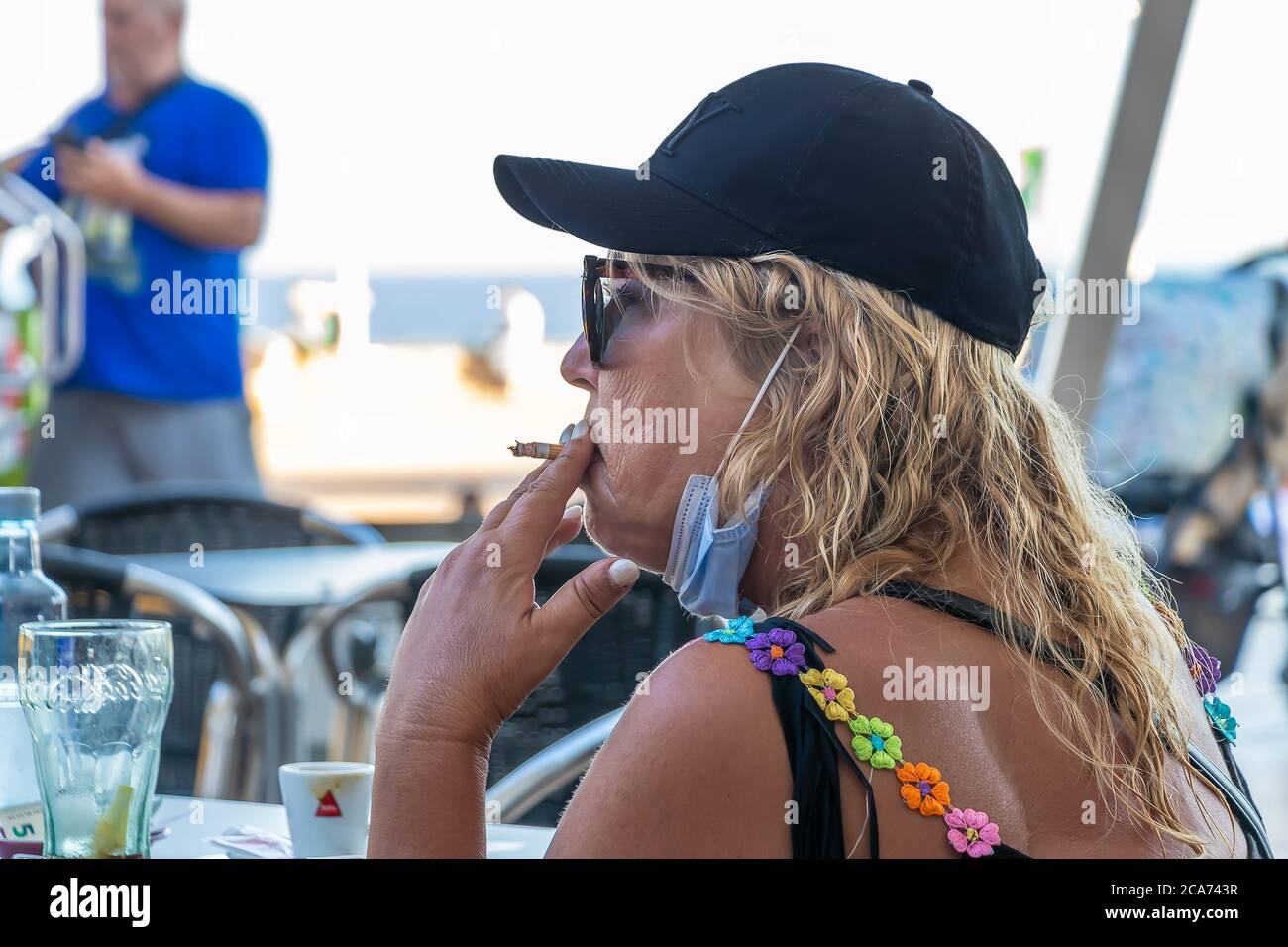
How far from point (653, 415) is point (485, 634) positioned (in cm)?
26

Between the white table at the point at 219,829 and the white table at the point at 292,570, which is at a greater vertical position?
the white table at the point at 292,570

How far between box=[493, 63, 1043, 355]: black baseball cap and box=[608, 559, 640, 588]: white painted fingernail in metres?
0.28

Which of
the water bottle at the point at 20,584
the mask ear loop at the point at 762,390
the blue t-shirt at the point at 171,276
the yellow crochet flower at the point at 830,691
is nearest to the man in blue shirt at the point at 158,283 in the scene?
the blue t-shirt at the point at 171,276

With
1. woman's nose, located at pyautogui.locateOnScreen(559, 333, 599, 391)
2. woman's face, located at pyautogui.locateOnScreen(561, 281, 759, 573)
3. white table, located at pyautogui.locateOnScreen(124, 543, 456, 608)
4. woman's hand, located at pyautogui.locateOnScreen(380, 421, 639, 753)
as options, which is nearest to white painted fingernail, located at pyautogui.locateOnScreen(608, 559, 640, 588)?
woman's hand, located at pyautogui.locateOnScreen(380, 421, 639, 753)

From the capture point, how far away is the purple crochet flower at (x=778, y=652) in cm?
96

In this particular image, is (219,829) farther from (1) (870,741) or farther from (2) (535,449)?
(1) (870,741)

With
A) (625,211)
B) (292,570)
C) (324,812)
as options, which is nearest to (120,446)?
(292,570)

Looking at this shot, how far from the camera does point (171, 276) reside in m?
3.59

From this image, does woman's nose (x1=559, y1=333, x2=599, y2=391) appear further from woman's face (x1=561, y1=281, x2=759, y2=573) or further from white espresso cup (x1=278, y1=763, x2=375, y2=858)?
white espresso cup (x1=278, y1=763, x2=375, y2=858)

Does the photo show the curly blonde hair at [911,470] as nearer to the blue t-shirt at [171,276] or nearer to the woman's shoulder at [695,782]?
the woman's shoulder at [695,782]

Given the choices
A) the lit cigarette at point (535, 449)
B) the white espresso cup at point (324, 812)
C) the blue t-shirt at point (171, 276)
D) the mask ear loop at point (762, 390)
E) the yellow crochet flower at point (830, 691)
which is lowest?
the white espresso cup at point (324, 812)

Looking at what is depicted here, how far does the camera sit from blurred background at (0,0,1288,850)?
8.81 feet

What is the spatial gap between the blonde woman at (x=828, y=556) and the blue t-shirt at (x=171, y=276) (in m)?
Answer: 2.41
